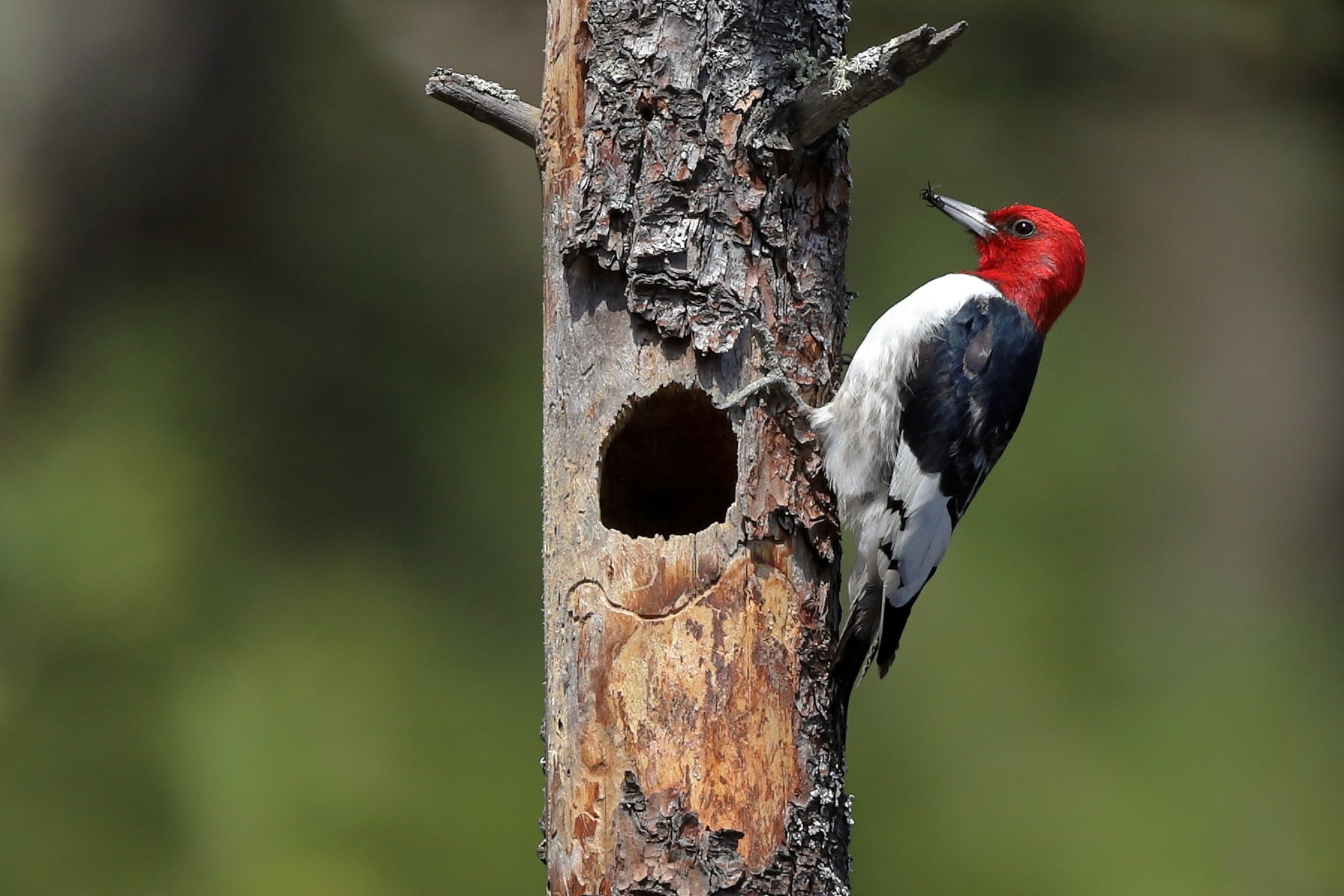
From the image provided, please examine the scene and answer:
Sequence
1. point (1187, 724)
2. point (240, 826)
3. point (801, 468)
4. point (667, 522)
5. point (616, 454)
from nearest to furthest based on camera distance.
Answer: point (801, 468), point (616, 454), point (667, 522), point (240, 826), point (1187, 724)

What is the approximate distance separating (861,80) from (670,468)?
93cm

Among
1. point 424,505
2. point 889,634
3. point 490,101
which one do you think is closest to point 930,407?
point 889,634

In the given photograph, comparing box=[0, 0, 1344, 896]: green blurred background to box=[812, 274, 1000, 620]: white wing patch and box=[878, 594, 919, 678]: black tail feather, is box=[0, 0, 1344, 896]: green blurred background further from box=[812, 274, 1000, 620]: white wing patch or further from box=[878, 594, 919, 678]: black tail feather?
box=[878, 594, 919, 678]: black tail feather

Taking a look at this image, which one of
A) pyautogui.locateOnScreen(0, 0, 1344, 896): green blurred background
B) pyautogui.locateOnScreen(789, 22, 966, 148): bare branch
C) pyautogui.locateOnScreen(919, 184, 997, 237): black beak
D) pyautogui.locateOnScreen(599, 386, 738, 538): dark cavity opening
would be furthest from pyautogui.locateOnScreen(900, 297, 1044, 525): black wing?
pyautogui.locateOnScreen(0, 0, 1344, 896): green blurred background

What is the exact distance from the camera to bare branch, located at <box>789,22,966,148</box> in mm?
1993

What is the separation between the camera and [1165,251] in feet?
19.3

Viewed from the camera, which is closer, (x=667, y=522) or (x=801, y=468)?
(x=801, y=468)

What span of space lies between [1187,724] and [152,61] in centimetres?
512

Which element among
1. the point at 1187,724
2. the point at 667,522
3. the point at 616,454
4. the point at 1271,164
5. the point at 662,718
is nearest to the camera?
the point at 662,718

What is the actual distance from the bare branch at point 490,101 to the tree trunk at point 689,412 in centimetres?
7

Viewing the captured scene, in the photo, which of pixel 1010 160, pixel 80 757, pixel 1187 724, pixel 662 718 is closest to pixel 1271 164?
pixel 1010 160

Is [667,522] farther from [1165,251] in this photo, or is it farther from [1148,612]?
[1165,251]

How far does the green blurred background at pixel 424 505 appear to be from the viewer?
5199 mm

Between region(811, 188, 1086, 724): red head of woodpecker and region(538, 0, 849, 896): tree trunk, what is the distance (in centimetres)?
10
